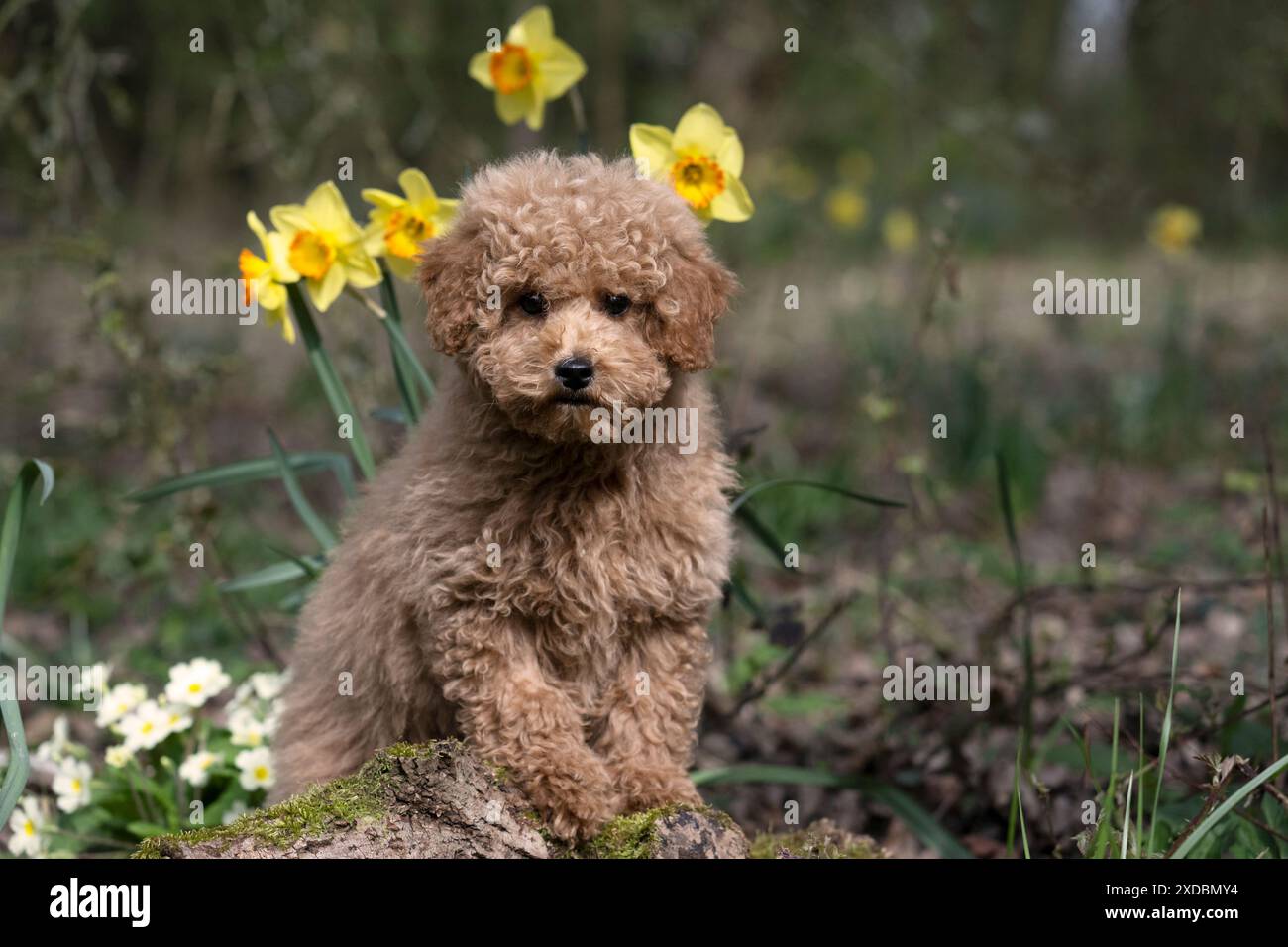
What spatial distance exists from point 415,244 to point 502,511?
857 mm

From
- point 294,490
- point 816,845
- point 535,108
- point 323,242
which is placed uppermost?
point 535,108

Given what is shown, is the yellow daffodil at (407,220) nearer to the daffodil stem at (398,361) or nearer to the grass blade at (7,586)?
the daffodil stem at (398,361)

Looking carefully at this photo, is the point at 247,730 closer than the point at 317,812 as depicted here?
No

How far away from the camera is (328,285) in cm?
304

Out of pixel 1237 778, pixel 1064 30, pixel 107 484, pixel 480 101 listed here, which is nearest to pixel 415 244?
pixel 1237 778

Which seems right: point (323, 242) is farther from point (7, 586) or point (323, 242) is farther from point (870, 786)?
point (870, 786)

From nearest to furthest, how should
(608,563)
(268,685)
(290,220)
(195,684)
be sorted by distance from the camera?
1. (608,563)
2. (290,220)
3. (195,684)
4. (268,685)

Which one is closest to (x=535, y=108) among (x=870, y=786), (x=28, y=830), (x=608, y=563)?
(x=608, y=563)

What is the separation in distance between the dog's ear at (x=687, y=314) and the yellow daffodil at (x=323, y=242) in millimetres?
908

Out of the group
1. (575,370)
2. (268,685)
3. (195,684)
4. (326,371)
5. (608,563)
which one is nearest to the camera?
(575,370)

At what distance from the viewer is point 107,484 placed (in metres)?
6.24

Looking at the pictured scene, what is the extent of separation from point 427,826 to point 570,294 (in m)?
1.04

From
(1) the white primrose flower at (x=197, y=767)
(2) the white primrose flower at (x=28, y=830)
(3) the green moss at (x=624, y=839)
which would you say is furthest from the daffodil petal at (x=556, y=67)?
(2) the white primrose flower at (x=28, y=830)
